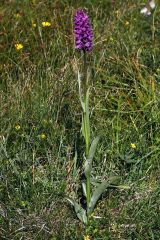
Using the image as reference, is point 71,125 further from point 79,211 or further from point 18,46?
point 18,46

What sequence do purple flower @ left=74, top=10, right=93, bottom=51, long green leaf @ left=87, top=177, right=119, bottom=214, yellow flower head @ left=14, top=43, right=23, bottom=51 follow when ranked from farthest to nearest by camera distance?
yellow flower head @ left=14, top=43, right=23, bottom=51, long green leaf @ left=87, top=177, right=119, bottom=214, purple flower @ left=74, top=10, right=93, bottom=51

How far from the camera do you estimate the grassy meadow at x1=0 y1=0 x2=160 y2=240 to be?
242cm

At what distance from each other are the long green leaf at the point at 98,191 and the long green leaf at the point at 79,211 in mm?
27

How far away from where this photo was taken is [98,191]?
2428mm

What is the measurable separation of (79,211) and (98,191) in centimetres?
Result: 13

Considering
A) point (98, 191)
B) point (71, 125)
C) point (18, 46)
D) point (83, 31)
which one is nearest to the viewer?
point (83, 31)

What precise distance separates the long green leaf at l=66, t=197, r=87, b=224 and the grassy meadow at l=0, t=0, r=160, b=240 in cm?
3

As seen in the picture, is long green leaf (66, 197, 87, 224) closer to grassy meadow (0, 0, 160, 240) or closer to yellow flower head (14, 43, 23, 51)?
grassy meadow (0, 0, 160, 240)

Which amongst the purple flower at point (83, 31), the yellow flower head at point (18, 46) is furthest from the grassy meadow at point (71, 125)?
the purple flower at point (83, 31)

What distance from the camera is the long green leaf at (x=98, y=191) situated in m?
2.41

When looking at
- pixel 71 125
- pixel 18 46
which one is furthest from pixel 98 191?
pixel 18 46

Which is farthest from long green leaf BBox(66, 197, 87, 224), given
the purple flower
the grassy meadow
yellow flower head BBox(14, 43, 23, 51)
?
yellow flower head BBox(14, 43, 23, 51)

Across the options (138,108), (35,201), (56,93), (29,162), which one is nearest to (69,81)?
(56,93)

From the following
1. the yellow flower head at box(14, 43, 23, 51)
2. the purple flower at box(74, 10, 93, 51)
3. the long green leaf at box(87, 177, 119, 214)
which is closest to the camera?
the purple flower at box(74, 10, 93, 51)
